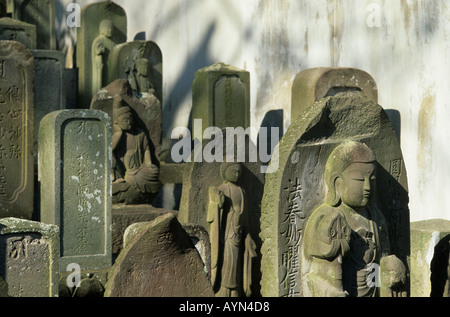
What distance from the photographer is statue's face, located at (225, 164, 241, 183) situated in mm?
7391

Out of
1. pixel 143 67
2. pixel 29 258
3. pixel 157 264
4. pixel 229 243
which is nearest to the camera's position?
pixel 157 264

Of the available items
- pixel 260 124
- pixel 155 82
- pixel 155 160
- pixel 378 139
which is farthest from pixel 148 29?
pixel 378 139

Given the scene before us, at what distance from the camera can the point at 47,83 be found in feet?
31.6

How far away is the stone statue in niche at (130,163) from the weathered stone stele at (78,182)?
4.58 ft

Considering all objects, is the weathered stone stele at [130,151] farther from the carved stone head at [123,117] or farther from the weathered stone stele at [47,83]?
the weathered stone stele at [47,83]

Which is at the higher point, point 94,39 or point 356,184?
point 94,39

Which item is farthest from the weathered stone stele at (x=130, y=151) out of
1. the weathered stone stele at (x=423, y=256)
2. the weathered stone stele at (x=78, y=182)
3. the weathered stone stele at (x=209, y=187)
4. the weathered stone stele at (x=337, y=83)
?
the weathered stone stele at (x=423, y=256)

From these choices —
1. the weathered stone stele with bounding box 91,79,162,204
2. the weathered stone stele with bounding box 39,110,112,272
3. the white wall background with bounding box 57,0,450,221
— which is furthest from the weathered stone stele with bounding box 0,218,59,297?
the white wall background with bounding box 57,0,450,221

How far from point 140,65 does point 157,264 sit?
6736 mm

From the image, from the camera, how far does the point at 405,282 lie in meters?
5.58

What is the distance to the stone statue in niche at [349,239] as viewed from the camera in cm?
546

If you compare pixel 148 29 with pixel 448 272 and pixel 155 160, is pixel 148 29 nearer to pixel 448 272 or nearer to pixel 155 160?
pixel 155 160

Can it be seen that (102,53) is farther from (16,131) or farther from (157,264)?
(157,264)

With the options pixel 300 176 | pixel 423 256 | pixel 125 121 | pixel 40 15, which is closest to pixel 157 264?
pixel 300 176
